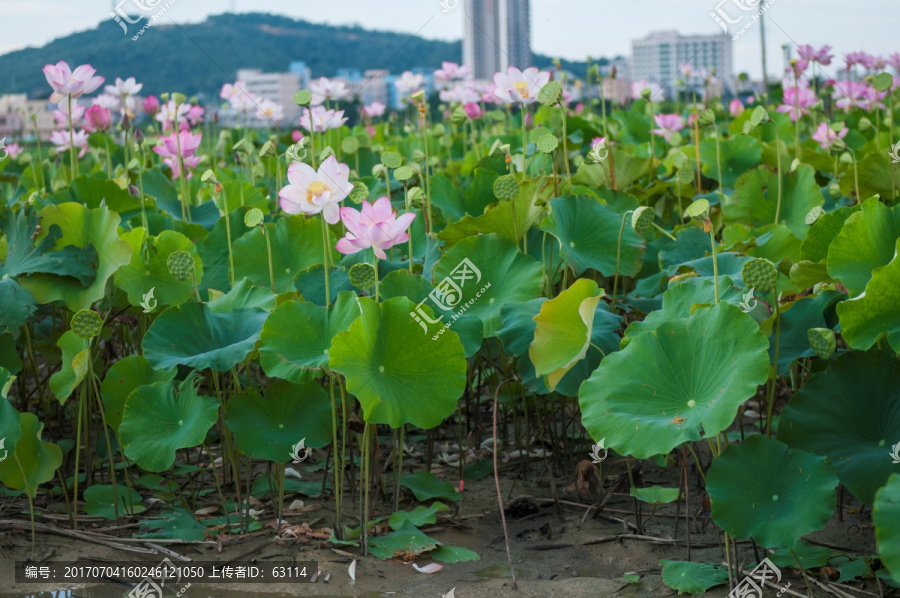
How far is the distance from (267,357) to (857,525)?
1.13 m

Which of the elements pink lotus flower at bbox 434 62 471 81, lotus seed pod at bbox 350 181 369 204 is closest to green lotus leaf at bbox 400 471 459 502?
lotus seed pod at bbox 350 181 369 204

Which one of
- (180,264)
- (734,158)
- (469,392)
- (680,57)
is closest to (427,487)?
(469,392)

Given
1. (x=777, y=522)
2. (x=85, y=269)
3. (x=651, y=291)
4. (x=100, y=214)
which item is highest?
(x=100, y=214)

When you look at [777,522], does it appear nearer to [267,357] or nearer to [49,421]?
[267,357]

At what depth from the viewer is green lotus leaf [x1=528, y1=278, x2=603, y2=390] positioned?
136 cm

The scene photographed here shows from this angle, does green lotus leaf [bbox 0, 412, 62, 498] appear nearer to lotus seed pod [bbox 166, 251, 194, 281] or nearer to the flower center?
lotus seed pod [bbox 166, 251, 194, 281]

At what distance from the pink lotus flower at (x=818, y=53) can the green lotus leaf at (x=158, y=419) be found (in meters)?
2.63

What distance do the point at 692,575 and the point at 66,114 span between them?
2454mm

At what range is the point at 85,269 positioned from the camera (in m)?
1.67

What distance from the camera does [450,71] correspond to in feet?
12.1

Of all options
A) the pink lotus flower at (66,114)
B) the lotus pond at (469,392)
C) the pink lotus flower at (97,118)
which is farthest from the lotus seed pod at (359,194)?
the pink lotus flower at (66,114)

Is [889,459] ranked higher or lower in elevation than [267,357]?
lower

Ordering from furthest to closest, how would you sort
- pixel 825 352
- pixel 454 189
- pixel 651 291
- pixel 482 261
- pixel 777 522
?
pixel 454 189 < pixel 651 291 < pixel 482 261 < pixel 825 352 < pixel 777 522

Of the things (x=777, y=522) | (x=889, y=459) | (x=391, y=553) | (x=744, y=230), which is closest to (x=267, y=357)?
(x=391, y=553)
